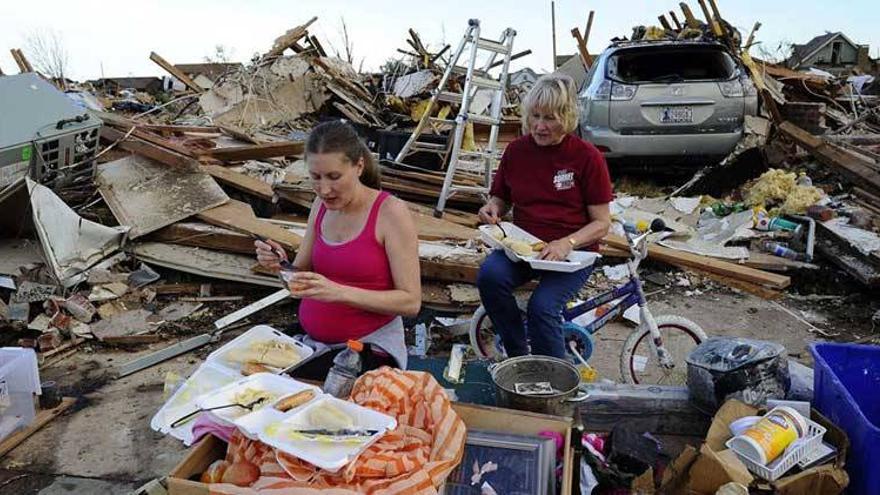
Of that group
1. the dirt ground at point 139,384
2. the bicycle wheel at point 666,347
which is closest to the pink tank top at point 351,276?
the dirt ground at point 139,384

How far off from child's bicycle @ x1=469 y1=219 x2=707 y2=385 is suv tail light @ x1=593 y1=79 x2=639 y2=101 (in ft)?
14.9

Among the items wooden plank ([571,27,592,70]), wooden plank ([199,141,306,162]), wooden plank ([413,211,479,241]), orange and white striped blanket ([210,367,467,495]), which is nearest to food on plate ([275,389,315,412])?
orange and white striped blanket ([210,367,467,495])

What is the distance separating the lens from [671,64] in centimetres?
873

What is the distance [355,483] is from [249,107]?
11200 millimetres

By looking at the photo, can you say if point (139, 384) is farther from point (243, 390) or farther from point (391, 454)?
point (391, 454)

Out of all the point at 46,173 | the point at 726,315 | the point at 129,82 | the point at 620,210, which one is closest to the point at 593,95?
the point at 620,210

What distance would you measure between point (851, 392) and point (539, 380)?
137 cm

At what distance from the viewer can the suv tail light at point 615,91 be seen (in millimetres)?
8102

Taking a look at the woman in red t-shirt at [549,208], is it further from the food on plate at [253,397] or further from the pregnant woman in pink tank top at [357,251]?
the food on plate at [253,397]

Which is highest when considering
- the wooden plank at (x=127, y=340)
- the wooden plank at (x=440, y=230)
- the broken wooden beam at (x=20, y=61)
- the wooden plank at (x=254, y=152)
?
the broken wooden beam at (x=20, y=61)

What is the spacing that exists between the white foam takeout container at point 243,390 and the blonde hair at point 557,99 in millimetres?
1926

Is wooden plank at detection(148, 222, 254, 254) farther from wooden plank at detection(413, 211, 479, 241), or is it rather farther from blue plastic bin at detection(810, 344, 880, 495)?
blue plastic bin at detection(810, 344, 880, 495)

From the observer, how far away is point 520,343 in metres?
3.81

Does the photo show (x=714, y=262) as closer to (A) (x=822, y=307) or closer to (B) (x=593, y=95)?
(A) (x=822, y=307)
